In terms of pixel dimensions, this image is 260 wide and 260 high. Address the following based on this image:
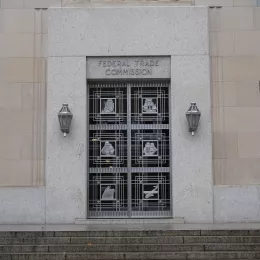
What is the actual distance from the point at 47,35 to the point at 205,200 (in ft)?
19.6

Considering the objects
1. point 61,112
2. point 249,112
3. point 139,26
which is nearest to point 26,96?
point 61,112

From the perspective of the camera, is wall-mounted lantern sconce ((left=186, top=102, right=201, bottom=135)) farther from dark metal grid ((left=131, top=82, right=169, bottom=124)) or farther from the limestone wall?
dark metal grid ((left=131, top=82, right=169, bottom=124))

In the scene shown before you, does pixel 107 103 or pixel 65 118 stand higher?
pixel 107 103

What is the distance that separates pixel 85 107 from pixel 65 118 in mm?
623

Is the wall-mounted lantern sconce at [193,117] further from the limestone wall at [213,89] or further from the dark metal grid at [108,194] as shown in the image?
the dark metal grid at [108,194]

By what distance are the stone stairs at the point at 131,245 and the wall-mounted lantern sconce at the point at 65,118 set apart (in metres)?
3.27

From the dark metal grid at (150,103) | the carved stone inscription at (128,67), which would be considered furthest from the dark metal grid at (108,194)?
the carved stone inscription at (128,67)

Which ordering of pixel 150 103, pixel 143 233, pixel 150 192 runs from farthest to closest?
pixel 150 103, pixel 150 192, pixel 143 233

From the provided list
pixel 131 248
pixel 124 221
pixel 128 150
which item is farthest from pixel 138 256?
pixel 128 150

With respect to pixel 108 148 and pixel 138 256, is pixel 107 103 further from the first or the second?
pixel 138 256

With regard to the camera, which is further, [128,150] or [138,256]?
[128,150]

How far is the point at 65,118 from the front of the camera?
13.2 m

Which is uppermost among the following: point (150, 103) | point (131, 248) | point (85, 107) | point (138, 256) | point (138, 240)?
point (150, 103)

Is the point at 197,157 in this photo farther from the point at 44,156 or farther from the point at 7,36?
the point at 7,36
